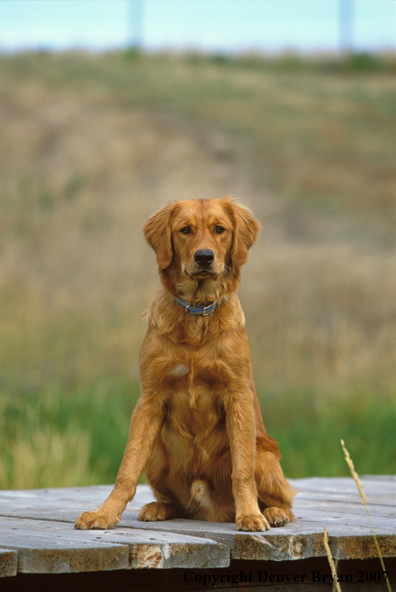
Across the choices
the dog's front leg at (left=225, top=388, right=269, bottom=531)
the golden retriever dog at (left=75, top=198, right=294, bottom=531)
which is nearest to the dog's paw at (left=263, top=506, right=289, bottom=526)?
the golden retriever dog at (left=75, top=198, right=294, bottom=531)

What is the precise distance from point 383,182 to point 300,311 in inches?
338

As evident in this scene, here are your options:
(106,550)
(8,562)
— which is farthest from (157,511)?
(8,562)

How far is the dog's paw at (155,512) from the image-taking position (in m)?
3.33

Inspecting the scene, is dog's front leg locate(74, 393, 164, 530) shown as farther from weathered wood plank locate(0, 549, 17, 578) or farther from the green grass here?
the green grass

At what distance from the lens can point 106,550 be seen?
98.0 inches

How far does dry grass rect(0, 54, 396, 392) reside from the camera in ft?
37.8

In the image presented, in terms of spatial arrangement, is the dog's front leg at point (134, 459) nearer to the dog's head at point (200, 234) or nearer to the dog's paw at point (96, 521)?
the dog's paw at point (96, 521)

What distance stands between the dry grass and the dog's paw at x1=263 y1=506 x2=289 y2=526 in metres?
5.83

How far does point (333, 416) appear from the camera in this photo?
7742 mm

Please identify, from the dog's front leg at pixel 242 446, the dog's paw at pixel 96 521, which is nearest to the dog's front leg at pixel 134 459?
the dog's paw at pixel 96 521

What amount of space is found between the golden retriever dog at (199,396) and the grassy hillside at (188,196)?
251 cm

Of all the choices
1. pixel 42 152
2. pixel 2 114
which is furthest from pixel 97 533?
pixel 2 114

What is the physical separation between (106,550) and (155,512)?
0.87m

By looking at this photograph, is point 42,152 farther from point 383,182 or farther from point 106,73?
point 383,182
